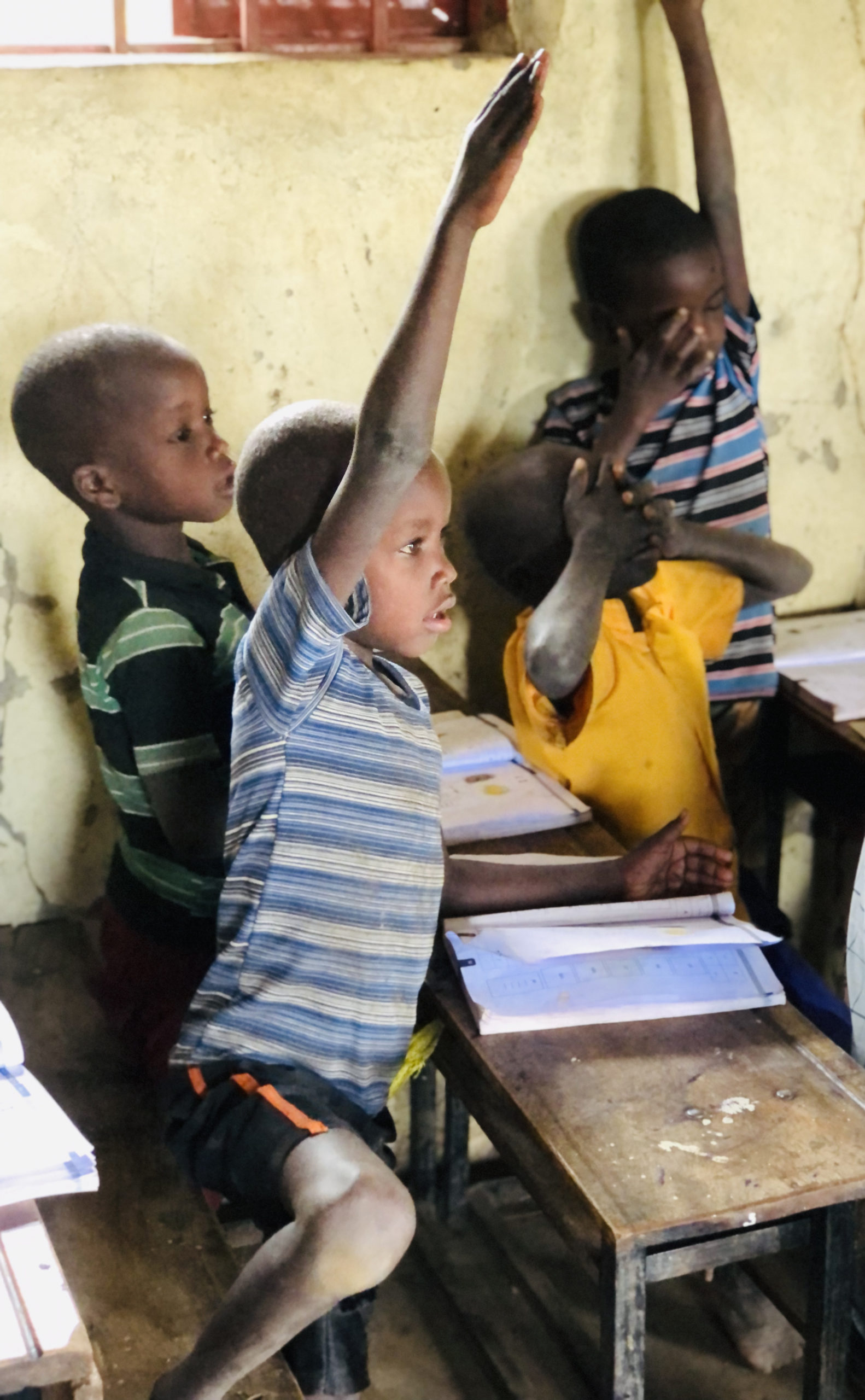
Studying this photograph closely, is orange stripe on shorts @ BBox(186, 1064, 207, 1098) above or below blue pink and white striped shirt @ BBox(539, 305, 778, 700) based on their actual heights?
below

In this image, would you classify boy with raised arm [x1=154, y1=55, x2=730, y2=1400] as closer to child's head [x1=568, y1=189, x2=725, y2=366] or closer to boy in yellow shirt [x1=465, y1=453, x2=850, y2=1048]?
boy in yellow shirt [x1=465, y1=453, x2=850, y2=1048]

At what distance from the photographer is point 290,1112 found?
5.26 ft

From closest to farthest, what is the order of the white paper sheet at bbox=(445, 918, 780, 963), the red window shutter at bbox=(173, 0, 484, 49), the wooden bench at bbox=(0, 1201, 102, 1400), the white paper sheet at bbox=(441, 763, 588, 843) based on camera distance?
the wooden bench at bbox=(0, 1201, 102, 1400) → the white paper sheet at bbox=(445, 918, 780, 963) → the white paper sheet at bbox=(441, 763, 588, 843) → the red window shutter at bbox=(173, 0, 484, 49)

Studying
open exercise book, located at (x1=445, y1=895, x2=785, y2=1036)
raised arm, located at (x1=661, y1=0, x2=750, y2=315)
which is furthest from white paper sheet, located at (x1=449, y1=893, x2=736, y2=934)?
raised arm, located at (x1=661, y1=0, x2=750, y2=315)

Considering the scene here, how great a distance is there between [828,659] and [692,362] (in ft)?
1.98

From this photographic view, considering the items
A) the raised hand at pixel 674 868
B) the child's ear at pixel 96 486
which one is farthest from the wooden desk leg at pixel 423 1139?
the child's ear at pixel 96 486

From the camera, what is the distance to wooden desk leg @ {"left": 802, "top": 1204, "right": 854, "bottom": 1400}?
1.52 metres

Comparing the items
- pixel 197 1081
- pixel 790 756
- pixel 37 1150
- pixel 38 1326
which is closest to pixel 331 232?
pixel 790 756

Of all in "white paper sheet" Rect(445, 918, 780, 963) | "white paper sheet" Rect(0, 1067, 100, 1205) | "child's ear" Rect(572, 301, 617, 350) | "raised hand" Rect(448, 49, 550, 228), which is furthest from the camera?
"child's ear" Rect(572, 301, 617, 350)

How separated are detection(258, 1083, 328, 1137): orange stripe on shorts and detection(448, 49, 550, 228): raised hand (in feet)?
3.09

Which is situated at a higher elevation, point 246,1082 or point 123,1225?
point 246,1082

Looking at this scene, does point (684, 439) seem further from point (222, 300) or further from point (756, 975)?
point (756, 975)

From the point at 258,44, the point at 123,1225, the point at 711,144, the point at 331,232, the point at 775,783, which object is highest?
the point at 258,44

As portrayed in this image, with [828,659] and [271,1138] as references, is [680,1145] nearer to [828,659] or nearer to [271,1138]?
[271,1138]
